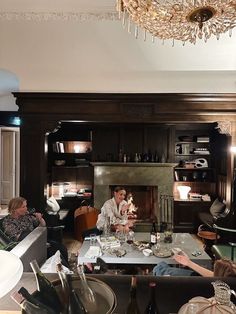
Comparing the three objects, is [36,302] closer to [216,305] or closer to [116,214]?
[216,305]

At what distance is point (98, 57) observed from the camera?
12.8ft

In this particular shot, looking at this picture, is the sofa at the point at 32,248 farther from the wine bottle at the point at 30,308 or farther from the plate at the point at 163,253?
the wine bottle at the point at 30,308

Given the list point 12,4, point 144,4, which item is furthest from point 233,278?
point 12,4

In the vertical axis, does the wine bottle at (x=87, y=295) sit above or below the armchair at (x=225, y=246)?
above

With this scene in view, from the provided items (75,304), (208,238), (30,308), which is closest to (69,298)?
(75,304)

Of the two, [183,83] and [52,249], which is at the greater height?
[183,83]

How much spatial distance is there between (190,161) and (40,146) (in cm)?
328

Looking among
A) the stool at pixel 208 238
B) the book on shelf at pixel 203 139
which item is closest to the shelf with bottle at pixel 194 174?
the book on shelf at pixel 203 139

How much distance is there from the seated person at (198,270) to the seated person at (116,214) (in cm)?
115

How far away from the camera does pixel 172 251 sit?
3014 millimetres

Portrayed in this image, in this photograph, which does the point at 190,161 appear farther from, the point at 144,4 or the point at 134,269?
the point at 144,4

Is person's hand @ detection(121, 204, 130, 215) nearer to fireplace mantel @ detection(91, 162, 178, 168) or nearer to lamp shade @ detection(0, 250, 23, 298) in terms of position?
fireplace mantel @ detection(91, 162, 178, 168)

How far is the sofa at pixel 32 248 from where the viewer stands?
7.70 ft

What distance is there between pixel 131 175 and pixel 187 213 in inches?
57.6
